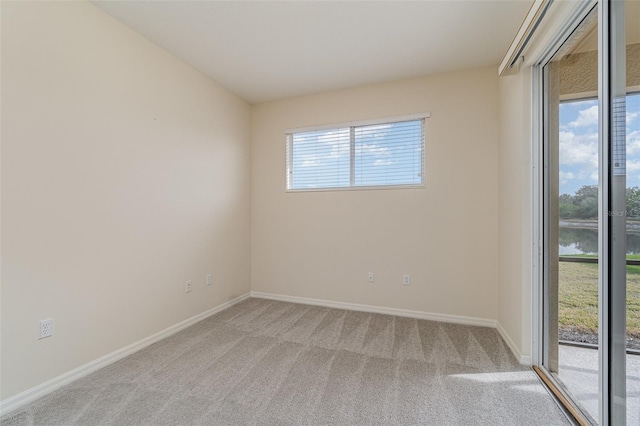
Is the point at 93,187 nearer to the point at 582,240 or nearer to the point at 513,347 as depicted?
the point at 582,240

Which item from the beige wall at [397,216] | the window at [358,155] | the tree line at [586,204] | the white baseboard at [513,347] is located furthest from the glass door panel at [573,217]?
the window at [358,155]

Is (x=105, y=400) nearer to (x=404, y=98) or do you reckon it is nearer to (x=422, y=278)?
(x=422, y=278)

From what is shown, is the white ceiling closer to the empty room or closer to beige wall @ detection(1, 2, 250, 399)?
the empty room

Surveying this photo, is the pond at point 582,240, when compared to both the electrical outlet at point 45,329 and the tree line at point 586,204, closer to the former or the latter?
the tree line at point 586,204

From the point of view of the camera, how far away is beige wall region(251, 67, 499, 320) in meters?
2.81

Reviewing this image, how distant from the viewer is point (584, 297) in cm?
151

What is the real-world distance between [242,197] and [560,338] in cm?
349

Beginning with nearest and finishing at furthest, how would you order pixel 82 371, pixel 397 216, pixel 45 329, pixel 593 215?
pixel 593 215 < pixel 45 329 < pixel 82 371 < pixel 397 216

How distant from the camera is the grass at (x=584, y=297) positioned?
1.13 meters

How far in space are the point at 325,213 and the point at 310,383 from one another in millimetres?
2007

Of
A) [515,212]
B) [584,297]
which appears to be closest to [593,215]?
[584,297]

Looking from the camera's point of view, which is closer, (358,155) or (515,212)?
(515,212)

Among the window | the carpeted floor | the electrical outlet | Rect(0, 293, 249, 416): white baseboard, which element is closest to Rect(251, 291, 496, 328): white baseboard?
the carpeted floor

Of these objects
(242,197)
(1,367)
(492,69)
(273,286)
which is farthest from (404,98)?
(1,367)
